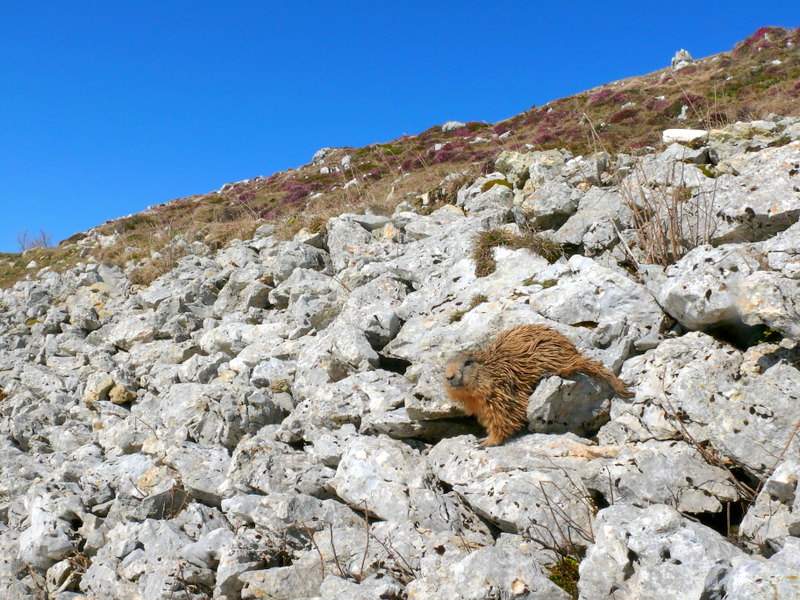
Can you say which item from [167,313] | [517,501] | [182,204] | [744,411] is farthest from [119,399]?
[182,204]

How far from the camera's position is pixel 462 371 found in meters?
4.91

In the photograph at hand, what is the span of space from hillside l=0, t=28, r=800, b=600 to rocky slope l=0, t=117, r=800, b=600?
3cm

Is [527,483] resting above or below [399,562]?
above

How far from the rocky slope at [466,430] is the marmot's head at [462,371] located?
378mm

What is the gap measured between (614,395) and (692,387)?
2.17ft

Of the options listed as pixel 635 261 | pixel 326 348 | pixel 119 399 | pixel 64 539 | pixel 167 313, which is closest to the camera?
pixel 64 539

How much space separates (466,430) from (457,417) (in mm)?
174

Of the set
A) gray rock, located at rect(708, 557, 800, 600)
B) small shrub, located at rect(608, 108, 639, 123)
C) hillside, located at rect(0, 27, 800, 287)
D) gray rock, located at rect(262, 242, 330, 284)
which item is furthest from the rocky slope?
small shrub, located at rect(608, 108, 639, 123)

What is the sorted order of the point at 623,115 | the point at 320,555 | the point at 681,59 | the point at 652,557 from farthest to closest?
the point at 681,59 < the point at 623,115 < the point at 320,555 < the point at 652,557

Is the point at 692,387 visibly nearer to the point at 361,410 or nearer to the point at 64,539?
the point at 361,410

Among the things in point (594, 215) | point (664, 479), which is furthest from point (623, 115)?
point (664, 479)

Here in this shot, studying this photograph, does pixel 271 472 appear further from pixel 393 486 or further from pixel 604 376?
pixel 604 376

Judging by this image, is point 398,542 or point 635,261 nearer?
point 398,542

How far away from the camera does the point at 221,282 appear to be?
1173cm
